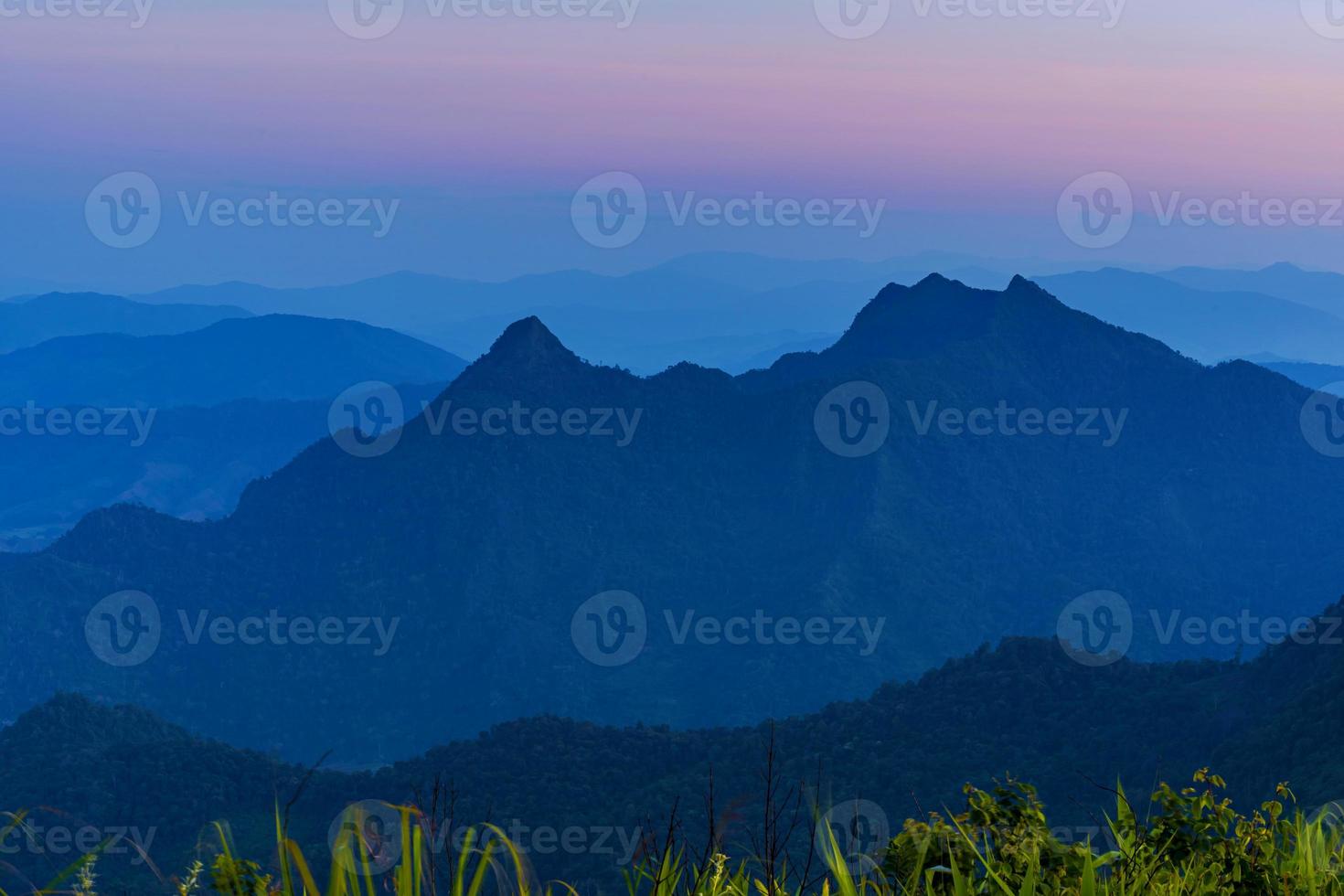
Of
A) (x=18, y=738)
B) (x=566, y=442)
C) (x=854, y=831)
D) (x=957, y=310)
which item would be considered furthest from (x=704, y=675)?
(x=854, y=831)

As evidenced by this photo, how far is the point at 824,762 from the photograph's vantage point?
2491 inches

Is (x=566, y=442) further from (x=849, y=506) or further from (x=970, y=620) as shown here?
(x=970, y=620)
